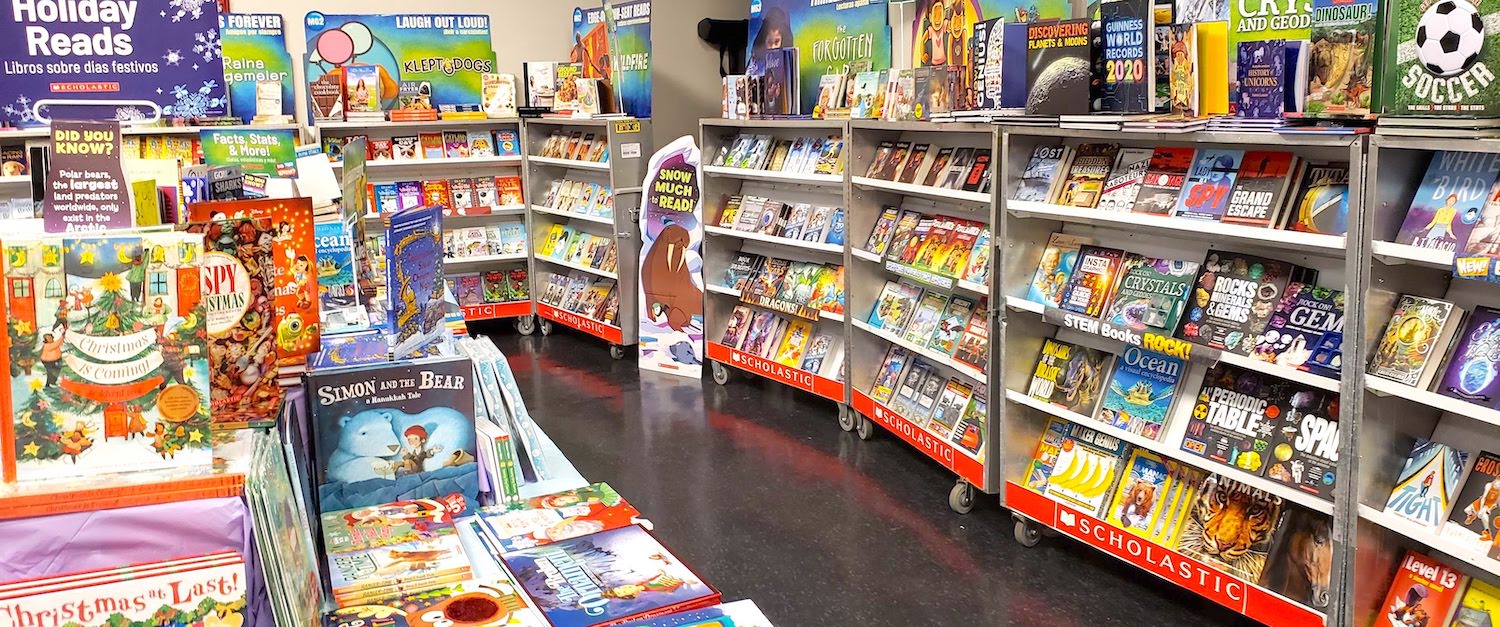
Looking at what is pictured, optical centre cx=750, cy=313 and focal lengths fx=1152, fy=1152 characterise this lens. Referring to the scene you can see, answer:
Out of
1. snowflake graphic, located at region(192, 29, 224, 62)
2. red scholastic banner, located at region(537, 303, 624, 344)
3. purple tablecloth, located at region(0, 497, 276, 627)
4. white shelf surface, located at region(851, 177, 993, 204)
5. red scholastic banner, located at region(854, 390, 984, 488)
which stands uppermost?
snowflake graphic, located at region(192, 29, 224, 62)

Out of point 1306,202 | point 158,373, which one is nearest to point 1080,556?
point 1306,202

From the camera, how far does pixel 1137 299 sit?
3.79 metres

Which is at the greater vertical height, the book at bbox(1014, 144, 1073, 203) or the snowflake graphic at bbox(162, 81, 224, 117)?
the snowflake graphic at bbox(162, 81, 224, 117)

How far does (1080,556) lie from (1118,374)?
77cm

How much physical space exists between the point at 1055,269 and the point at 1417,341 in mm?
1444

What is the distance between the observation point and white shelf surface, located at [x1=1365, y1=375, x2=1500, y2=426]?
2.75 m

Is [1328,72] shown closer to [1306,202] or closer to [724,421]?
[1306,202]

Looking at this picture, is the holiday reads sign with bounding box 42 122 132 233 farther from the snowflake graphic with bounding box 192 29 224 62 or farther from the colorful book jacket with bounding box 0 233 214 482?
the snowflake graphic with bounding box 192 29 224 62

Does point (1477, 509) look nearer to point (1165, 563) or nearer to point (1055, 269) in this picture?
point (1165, 563)

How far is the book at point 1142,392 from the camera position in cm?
382

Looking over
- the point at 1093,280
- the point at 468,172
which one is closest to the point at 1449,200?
the point at 1093,280

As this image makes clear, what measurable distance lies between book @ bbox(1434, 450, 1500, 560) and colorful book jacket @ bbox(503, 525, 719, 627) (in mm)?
1921

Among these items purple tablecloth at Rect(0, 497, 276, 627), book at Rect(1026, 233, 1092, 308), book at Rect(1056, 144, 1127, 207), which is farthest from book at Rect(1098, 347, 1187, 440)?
purple tablecloth at Rect(0, 497, 276, 627)

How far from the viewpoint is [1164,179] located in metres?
3.78
